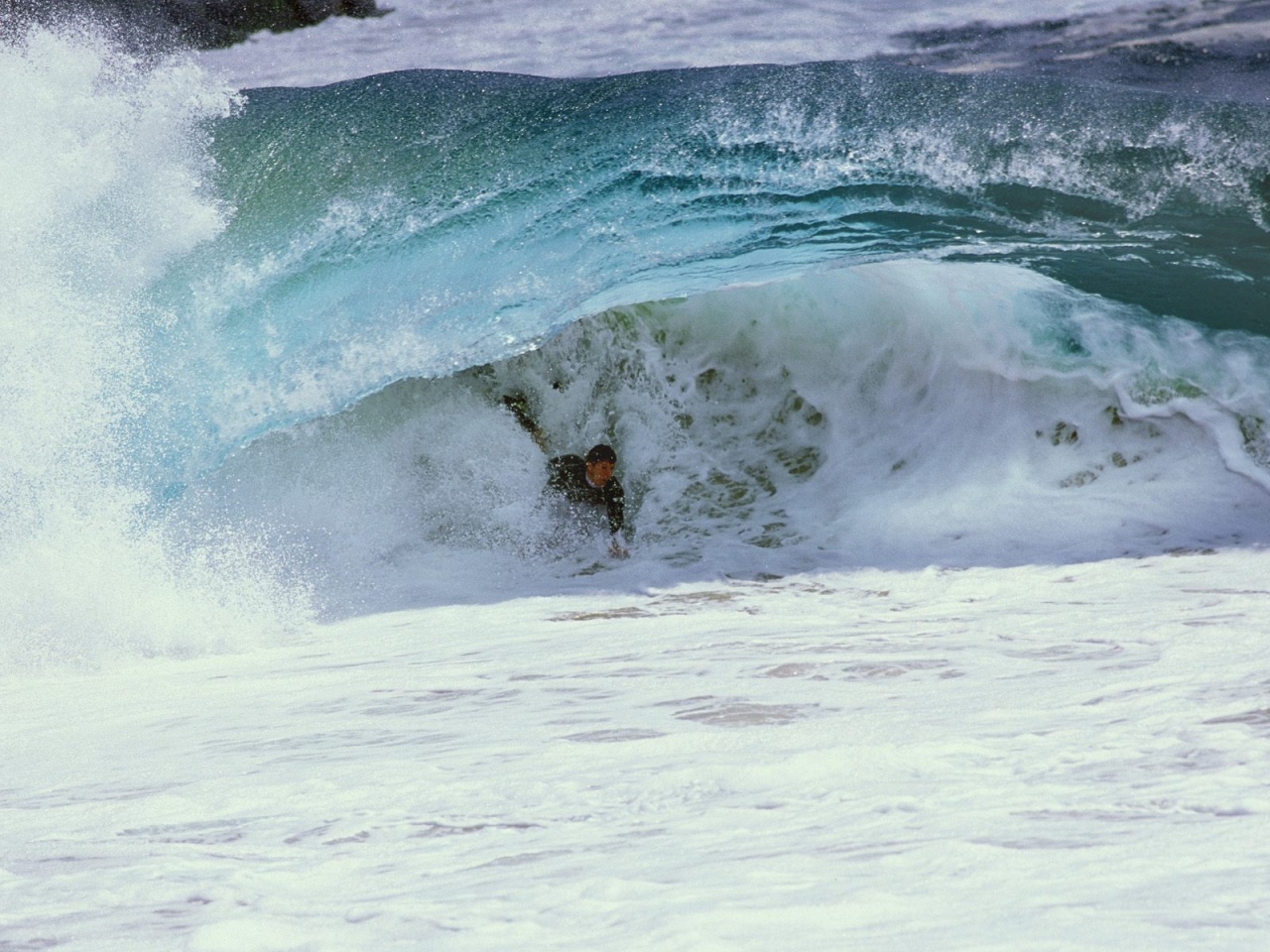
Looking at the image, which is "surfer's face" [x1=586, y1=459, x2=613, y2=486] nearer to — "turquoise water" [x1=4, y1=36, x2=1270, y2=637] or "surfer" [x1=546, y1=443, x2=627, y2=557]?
"surfer" [x1=546, y1=443, x2=627, y2=557]

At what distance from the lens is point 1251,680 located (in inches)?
125

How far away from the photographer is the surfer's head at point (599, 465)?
650 cm

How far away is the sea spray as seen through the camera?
5.20m

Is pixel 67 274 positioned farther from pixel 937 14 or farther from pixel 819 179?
pixel 937 14

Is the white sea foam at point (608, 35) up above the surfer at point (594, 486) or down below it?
above

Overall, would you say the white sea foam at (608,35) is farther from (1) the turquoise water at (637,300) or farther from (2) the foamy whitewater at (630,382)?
(1) the turquoise water at (637,300)

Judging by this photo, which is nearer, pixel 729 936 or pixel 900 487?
pixel 729 936

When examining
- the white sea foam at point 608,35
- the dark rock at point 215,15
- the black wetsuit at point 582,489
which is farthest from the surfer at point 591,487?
the dark rock at point 215,15

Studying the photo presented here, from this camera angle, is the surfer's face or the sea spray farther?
the surfer's face

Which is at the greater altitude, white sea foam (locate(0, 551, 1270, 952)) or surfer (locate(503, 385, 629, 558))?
surfer (locate(503, 385, 629, 558))

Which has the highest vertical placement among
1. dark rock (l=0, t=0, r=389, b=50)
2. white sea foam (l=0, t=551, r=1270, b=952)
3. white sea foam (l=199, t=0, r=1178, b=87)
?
dark rock (l=0, t=0, r=389, b=50)

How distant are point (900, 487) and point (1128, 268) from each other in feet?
5.55

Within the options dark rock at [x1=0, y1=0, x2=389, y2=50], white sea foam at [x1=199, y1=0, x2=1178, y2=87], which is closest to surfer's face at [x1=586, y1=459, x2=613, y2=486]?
white sea foam at [x1=199, y1=0, x2=1178, y2=87]

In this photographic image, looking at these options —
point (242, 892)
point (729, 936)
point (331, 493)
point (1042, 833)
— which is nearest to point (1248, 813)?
point (1042, 833)
